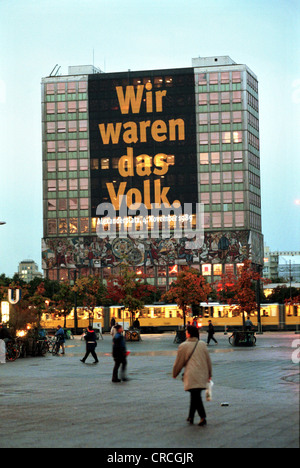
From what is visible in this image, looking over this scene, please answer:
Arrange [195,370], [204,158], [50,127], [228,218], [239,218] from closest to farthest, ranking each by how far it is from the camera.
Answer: [195,370]
[239,218]
[228,218]
[204,158]
[50,127]

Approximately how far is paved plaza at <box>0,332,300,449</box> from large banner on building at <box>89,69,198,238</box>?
358 feet

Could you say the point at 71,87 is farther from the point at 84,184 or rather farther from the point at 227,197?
the point at 227,197

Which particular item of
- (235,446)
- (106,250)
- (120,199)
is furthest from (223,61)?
(235,446)

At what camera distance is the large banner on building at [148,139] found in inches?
5330

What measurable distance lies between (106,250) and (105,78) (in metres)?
31.0

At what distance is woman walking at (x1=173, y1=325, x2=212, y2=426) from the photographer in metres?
12.2

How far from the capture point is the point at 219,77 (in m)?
136

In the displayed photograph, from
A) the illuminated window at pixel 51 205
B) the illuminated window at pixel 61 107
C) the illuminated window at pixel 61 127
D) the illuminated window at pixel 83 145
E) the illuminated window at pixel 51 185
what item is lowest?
the illuminated window at pixel 51 205

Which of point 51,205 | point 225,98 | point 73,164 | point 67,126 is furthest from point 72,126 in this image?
point 225,98

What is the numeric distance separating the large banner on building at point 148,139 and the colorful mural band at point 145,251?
6093mm

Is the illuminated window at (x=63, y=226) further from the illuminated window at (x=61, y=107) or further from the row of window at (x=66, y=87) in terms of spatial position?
the row of window at (x=66, y=87)

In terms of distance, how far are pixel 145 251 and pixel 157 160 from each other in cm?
1638

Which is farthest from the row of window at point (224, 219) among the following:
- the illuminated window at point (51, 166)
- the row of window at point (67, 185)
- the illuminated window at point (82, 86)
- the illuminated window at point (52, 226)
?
the illuminated window at point (82, 86)

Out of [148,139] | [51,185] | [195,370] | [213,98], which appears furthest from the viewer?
[51,185]
